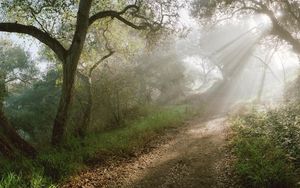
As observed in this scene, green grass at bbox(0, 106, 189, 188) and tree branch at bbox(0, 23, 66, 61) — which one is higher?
tree branch at bbox(0, 23, 66, 61)

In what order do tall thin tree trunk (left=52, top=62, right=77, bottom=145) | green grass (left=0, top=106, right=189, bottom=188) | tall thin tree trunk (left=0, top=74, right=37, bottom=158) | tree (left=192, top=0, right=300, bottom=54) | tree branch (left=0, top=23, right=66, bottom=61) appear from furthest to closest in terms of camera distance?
1. tree (left=192, top=0, right=300, bottom=54)
2. tall thin tree trunk (left=52, top=62, right=77, bottom=145)
3. tree branch (left=0, top=23, right=66, bottom=61)
4. tall thin tree trunk (left=0, top=74, right=37, bottom=158)
5. green grass (left=0, top=106, right=189, bottom=188)

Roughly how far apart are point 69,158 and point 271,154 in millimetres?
6763

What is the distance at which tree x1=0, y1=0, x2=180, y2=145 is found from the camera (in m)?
13.1

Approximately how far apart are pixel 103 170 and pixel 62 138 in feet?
11.0

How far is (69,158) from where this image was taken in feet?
36.4

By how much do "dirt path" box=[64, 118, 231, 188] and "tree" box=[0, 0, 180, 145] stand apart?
373 cm

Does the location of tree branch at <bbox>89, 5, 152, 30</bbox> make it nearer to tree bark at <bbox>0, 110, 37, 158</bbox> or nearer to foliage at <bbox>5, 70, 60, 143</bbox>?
tree bark at <bbox>0, 110, 37, 158</bbox>

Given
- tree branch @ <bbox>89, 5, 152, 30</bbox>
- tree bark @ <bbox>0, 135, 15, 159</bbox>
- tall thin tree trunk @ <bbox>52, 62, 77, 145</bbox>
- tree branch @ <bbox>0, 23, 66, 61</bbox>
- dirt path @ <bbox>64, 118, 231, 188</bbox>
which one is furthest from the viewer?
tree branch @ <bbox>89, 5, 152, 30</bbox>

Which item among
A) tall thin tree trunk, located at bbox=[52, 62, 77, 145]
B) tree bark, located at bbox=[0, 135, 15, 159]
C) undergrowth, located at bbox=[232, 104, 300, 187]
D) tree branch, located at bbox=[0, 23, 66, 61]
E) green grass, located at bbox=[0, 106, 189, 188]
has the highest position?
tree branch, located at bbox=[0, 23, 66, 61]

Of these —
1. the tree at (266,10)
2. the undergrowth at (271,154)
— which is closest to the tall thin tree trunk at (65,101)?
the undergrowth at (271,154)

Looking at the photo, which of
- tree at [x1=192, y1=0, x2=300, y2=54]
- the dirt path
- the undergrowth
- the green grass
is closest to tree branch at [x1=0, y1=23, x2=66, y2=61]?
the green grass

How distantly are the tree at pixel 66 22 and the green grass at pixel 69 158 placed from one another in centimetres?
148

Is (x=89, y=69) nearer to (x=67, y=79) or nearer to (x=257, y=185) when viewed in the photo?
(x=67, y=79)

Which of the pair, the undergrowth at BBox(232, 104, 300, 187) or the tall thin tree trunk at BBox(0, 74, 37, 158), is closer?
the undergrowth at BBox(232, 104, 300, 187)
